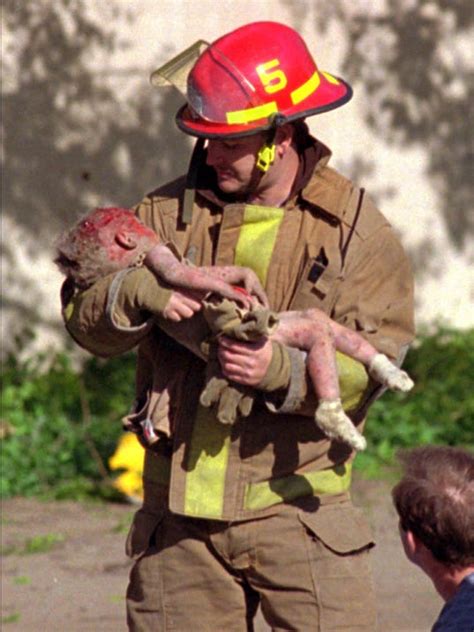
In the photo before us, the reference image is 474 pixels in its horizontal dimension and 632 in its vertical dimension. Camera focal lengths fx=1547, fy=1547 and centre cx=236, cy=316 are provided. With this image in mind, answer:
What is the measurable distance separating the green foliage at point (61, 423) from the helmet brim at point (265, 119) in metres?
3.88

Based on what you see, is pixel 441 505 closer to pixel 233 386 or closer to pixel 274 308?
pixel 233 386

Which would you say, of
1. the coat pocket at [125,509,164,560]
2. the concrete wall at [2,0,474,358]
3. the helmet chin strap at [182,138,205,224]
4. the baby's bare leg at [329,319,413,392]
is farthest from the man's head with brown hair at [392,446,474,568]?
the concrete wall at [2,0,474,358]

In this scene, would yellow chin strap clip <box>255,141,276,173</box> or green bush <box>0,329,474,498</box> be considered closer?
yellow chin strap clip <box>255,141,276,173</box>

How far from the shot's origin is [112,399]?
8242 millimetres

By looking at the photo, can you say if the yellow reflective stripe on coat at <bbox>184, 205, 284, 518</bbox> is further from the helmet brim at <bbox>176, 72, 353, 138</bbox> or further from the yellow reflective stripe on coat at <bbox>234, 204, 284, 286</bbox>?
the helmet brim at <bbox>176, 72, 353, 138</bbox>

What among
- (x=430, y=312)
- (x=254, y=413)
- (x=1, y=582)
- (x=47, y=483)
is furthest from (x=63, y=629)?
(x=430, y=312)

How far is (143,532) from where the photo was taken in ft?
13.4

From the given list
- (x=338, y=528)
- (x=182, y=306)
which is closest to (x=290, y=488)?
(x=338, y=528)

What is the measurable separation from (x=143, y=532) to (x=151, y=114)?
4.52 m

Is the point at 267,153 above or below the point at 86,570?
above

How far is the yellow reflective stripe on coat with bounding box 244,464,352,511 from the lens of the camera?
392 cm

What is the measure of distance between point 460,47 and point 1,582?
4.11 m

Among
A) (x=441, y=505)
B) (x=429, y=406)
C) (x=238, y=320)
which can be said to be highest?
(x=238, y=320)

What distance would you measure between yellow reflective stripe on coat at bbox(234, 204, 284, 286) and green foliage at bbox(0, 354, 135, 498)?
3.80 metres
